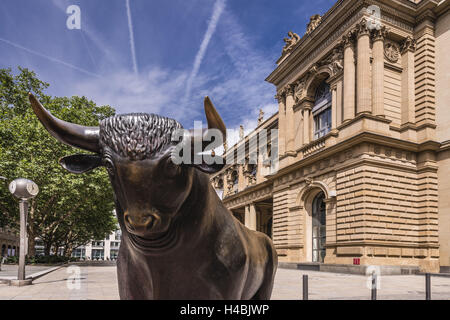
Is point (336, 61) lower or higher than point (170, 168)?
higher

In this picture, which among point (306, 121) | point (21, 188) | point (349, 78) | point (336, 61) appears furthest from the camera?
point (306, 121)

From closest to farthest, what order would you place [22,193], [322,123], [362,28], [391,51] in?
[22,193] → [362,28] → [391,51] → [322,123]

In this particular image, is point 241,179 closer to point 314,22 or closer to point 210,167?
point 314,22

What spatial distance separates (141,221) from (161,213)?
0.09 meters

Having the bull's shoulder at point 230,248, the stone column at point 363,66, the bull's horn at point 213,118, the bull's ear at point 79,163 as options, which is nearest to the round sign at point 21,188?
the bull's ear at point 79,163

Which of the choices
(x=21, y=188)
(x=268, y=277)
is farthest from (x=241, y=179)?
(x=268, y=277)

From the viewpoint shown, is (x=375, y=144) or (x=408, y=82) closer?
(x=375, y=144)

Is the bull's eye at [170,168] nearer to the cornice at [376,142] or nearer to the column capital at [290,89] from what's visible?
the cornice at [376,142]

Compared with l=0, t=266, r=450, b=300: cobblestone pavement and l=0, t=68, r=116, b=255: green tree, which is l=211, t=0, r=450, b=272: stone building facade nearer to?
l=0, t=266, r=450, b=300: cobblestone pavement

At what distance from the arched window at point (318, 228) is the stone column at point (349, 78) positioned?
226 inches

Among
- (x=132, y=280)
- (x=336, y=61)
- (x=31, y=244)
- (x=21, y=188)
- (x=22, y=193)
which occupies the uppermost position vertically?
(x=336, y=61)

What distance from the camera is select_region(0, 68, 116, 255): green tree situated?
76.8 feet

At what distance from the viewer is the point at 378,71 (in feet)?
73.8

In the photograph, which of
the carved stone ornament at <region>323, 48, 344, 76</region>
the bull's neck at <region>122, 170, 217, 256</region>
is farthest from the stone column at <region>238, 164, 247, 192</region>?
the bull's neck at <region>122, 170, 217, 256</region>
